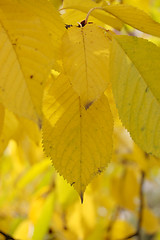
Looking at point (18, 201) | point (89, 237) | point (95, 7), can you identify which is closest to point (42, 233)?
point (89, 237)

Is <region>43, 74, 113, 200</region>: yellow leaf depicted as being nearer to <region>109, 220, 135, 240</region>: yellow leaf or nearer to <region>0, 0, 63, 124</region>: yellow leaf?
<region>0, 0, 63, 124</region>: yellow leaf

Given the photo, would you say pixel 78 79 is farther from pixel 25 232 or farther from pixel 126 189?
pixel 126 189

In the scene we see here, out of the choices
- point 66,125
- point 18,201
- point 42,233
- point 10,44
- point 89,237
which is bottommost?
point 18,201

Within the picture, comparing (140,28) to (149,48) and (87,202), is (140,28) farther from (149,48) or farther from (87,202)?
(87,202)

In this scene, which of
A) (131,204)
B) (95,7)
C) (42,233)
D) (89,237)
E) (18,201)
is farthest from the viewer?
(18,201)

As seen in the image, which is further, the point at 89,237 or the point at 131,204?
the point at 131,204

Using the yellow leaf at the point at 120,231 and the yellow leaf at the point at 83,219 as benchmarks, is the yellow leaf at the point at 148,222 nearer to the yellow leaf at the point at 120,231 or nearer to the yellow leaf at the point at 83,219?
the yellow leaf at the point at 120,231

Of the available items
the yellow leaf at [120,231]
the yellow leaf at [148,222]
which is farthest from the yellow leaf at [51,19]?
the yellow leaf at [148,222]
